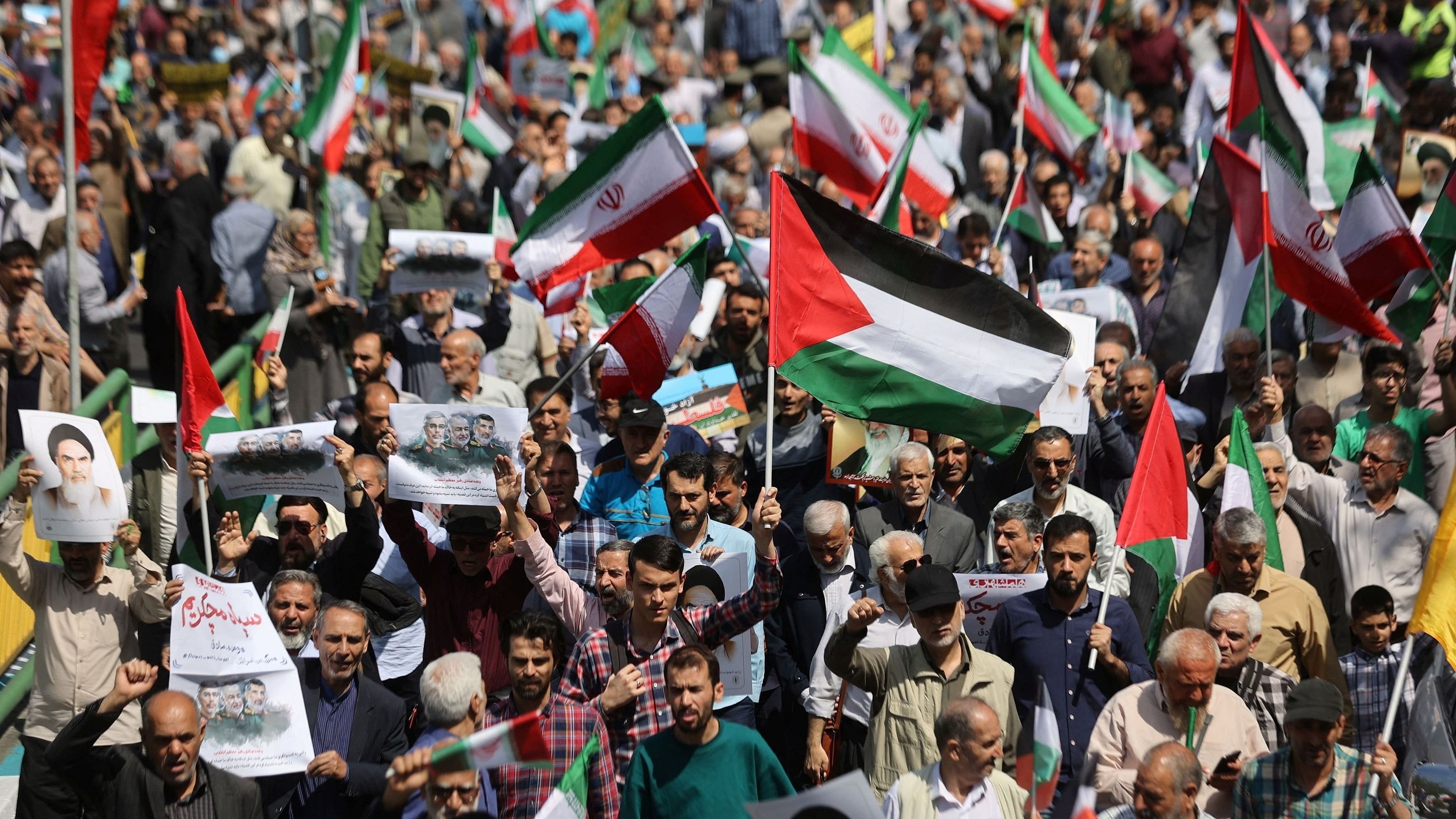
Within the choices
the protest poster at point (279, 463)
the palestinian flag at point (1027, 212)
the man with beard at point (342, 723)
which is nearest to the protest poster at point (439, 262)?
the protest poster at point (279, 463)

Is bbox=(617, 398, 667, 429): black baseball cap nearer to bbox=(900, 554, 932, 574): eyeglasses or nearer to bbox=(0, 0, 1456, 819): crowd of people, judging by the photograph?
bbox=(0, 0, 1456, 819): crowd of people

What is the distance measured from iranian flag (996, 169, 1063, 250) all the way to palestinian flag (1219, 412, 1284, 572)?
16.6ft

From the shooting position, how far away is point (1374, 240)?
1059 cm

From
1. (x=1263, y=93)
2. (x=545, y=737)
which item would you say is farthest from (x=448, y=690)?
(x=1263, y=93)

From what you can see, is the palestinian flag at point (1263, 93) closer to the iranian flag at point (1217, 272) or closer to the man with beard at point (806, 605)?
the iranian flag at point (1217, 272)

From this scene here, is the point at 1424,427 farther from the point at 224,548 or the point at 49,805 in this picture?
the point at 49,805

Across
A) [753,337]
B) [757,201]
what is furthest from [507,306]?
[757,201]

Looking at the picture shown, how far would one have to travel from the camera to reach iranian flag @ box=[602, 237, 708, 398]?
378 inches

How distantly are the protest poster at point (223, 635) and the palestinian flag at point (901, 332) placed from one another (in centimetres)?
250

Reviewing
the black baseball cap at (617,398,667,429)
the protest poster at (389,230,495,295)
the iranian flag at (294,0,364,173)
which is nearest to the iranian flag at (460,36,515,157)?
the iranian flag at (294,0,364,173)

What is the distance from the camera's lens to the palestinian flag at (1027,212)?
45.5 ft

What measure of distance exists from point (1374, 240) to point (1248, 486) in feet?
8.41

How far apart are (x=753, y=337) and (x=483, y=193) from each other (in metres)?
6.48

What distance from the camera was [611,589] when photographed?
25.7 feet
